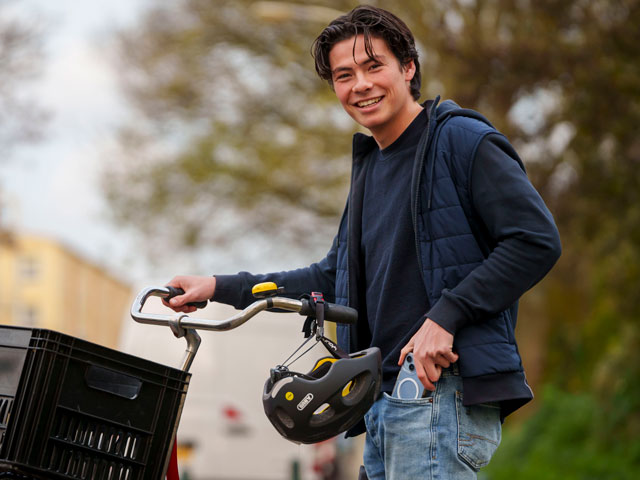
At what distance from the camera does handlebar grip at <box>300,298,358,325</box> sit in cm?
267

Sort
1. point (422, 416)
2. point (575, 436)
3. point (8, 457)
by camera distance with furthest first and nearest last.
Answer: point (575, 436), point (422, 416), point (8, 457)

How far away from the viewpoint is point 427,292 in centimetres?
278

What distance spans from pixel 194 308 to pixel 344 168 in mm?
14899

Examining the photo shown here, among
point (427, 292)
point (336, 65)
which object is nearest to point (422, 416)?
point (427, 292)

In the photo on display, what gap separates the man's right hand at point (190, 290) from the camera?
3.08m

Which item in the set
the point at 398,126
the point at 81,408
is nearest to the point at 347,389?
the point at 81,408

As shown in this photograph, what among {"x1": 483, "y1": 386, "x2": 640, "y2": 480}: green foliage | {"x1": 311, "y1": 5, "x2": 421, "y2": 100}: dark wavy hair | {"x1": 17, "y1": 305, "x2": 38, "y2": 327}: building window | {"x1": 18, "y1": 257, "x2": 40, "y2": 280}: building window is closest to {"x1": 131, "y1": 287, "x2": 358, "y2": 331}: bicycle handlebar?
{"x1": 311, "y1": 5, "x2": 421, "y2": 100}: dark wavy hair

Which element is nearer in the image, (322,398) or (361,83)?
(322,398)

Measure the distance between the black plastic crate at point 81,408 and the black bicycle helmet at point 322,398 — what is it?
10.4 inches

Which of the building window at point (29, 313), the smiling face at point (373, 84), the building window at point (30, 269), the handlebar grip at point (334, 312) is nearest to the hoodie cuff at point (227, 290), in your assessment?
the handlebar grip at point (334, 312)

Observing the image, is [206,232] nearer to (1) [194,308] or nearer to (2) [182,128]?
(2) [182,128]

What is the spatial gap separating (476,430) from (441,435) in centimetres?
10

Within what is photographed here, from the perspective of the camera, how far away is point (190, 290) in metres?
3.11

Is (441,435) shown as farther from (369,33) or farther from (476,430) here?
(369,33)
